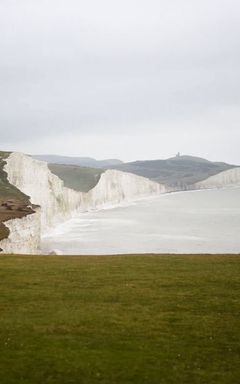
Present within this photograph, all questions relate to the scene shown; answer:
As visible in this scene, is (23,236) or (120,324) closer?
(120,324)

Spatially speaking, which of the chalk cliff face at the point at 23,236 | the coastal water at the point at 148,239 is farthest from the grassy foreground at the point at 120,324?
the coastal water at the point at 148,239

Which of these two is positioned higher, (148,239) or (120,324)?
(148,239)

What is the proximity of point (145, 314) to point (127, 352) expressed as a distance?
4011 millimetres

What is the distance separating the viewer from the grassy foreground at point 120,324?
44.6ft

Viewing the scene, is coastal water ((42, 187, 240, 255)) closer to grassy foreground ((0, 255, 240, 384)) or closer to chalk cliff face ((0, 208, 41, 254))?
chalk cliff face ((0, 208, 41, 254))

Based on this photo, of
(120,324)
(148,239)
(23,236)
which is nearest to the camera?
(120,324)


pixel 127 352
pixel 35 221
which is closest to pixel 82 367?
pixel 127 352

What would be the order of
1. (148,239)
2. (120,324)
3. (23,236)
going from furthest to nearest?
(148,239), (23,236), (120,324)

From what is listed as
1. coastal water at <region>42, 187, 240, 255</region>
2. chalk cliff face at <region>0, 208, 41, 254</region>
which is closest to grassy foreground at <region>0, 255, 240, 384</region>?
chalk cliff face at <region>0, 208, 41, 254</region>

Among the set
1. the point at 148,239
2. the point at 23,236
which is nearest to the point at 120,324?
the point at 23,236

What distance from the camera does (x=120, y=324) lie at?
691 inches

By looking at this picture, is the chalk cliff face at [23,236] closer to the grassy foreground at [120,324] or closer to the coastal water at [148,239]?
the coastal water at [148,239]

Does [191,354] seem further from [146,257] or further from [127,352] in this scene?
[146,257]

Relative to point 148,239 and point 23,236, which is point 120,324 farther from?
point 148,239
